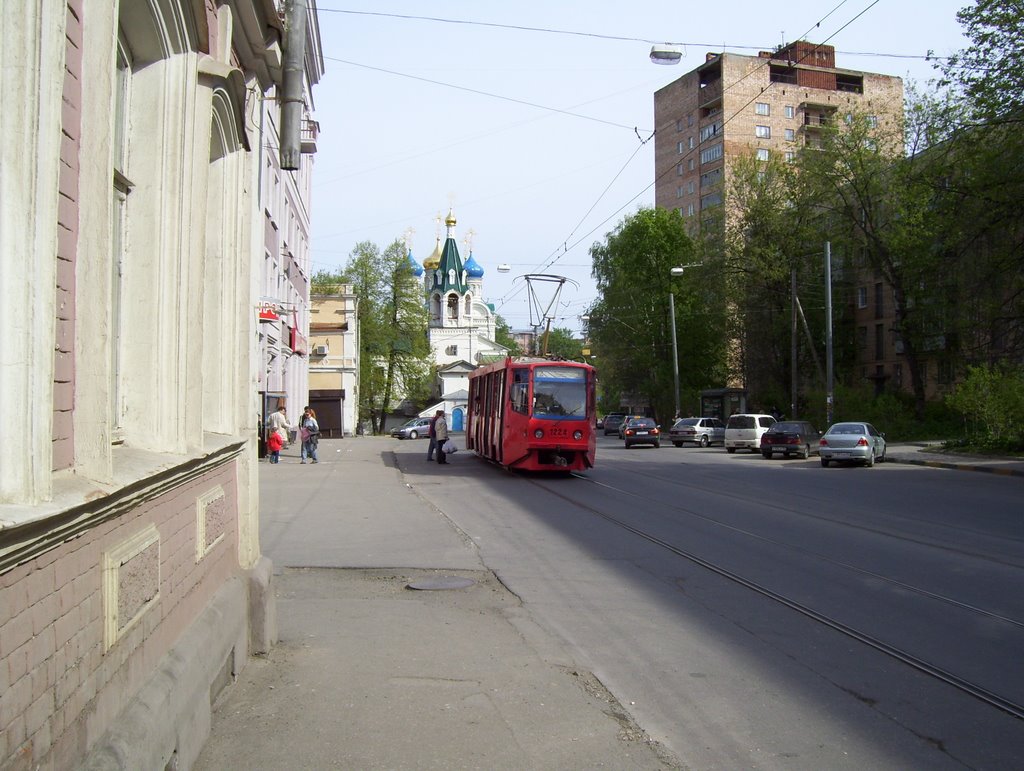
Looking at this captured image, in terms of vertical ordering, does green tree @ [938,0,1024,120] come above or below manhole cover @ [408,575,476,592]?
above

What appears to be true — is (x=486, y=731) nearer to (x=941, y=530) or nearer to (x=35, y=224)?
(x=35, y=224)

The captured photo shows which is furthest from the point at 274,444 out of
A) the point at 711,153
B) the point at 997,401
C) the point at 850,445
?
the point at 711,153

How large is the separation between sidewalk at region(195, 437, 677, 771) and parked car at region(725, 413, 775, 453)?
3049 centimetres

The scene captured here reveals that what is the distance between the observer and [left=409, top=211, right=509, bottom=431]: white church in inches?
3883

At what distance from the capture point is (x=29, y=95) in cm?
300

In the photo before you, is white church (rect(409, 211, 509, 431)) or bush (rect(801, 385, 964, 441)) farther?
white church (rect(409, 211, 509, 431))

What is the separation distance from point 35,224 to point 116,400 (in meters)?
1.97

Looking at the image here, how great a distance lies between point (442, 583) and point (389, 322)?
68.5 meters

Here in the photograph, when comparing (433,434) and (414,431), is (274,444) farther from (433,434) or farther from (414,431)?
(414,431)

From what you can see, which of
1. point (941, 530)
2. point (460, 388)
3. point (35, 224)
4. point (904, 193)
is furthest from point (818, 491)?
point (460, 388)

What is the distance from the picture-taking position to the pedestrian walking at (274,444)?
2884 cm

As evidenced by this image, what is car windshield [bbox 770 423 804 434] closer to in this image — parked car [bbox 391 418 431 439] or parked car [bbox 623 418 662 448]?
parked car [bbox 623 418 662 448]

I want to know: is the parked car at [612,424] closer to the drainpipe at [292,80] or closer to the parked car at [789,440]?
the parked car at [789,440]

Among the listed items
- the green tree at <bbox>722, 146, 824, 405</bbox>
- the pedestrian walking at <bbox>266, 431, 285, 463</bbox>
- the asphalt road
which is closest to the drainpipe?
the asphalt road
